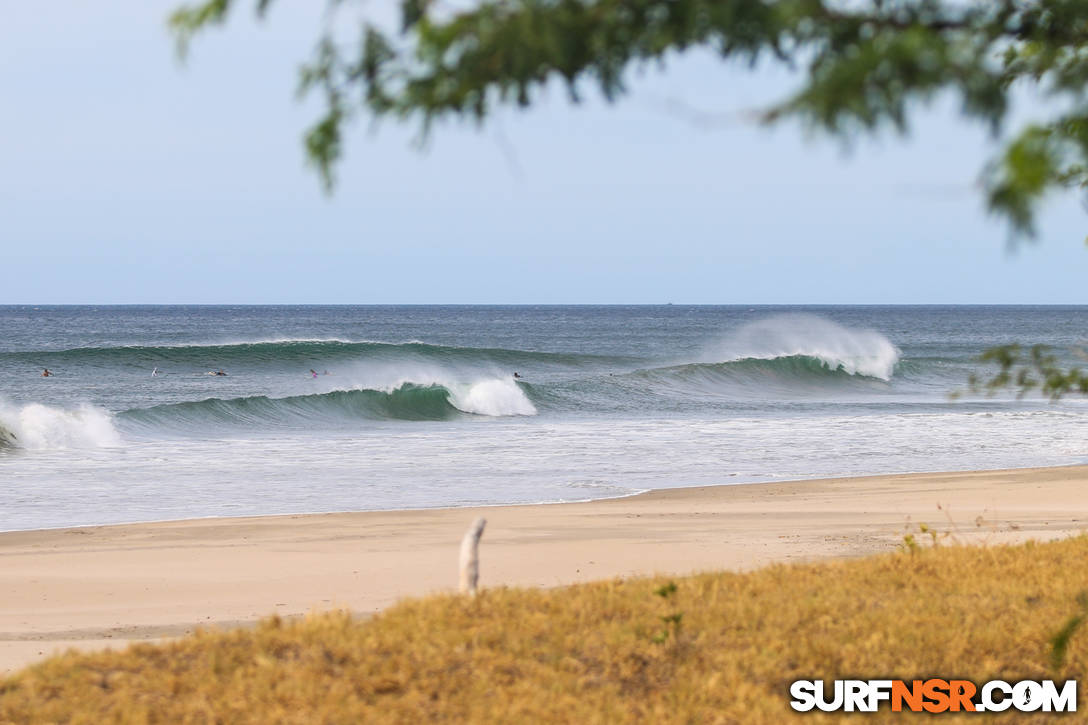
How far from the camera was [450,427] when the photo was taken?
2730 centimetres

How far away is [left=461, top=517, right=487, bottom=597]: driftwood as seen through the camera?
21.2 ft

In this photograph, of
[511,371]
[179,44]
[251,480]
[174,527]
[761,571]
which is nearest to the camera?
[179,44]

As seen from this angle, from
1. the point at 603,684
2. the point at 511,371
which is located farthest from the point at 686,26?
the point at 511,371

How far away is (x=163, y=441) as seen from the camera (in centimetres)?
2341

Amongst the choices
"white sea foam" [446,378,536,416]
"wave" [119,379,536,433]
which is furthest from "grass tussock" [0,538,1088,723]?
"white sea foam" [446,378,536,416]

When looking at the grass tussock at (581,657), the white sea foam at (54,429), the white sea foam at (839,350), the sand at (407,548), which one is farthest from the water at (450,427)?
the grass tussock at (581,657)

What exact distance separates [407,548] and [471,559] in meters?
5.28

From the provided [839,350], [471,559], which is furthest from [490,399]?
[471,559]

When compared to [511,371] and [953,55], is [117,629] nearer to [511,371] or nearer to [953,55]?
[953,55]

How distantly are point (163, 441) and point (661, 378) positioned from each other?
2100cm

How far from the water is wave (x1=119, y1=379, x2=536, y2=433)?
79mm

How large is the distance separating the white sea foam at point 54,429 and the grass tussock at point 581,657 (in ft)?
59.5

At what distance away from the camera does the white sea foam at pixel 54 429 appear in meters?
22.8

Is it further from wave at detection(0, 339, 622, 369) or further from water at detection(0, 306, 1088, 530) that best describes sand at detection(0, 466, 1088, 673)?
wave at detection(0, 339, 622, 369)
